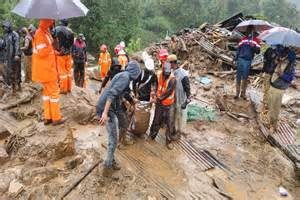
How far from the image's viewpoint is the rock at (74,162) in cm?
651

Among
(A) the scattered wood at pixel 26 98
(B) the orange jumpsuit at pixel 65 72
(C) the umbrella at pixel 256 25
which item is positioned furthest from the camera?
(C) the umbrella at pixel 256 25

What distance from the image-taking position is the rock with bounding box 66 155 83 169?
6.51m

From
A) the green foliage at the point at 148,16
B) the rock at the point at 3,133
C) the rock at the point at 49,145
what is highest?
the rock at the point at 49,145

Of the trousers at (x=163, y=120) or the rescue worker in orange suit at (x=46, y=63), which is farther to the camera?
the trousers at (x=163, y=120)

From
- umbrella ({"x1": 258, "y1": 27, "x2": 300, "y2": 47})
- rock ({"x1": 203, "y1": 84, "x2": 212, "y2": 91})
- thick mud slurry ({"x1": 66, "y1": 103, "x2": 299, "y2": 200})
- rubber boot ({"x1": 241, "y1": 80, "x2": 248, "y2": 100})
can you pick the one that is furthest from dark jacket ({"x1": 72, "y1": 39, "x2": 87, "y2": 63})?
umbrella ({"x1": 258, "y1": 27, "x2": 300, "y2": 47})

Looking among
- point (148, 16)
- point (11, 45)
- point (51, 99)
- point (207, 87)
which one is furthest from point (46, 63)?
point (148, 16)

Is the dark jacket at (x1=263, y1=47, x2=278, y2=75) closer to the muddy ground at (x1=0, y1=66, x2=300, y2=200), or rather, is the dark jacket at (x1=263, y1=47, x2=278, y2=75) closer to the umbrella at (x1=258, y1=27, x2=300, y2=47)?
the umbrella at (x1=258, y1=27, x2=300, y2=47)

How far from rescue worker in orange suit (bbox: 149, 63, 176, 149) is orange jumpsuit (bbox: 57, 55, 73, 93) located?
7.23 feet

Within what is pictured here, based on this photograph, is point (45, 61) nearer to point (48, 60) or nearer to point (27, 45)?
point (48, 60)

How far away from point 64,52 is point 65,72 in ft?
2.77

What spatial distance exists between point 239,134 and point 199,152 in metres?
1.45

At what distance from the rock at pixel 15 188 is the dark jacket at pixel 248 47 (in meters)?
6.19

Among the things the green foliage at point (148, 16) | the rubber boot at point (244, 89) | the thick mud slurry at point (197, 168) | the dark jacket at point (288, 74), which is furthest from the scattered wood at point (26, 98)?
the green foliage at point (148, 16)

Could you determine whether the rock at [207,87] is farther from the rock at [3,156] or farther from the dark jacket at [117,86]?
the rock at [3,156]
